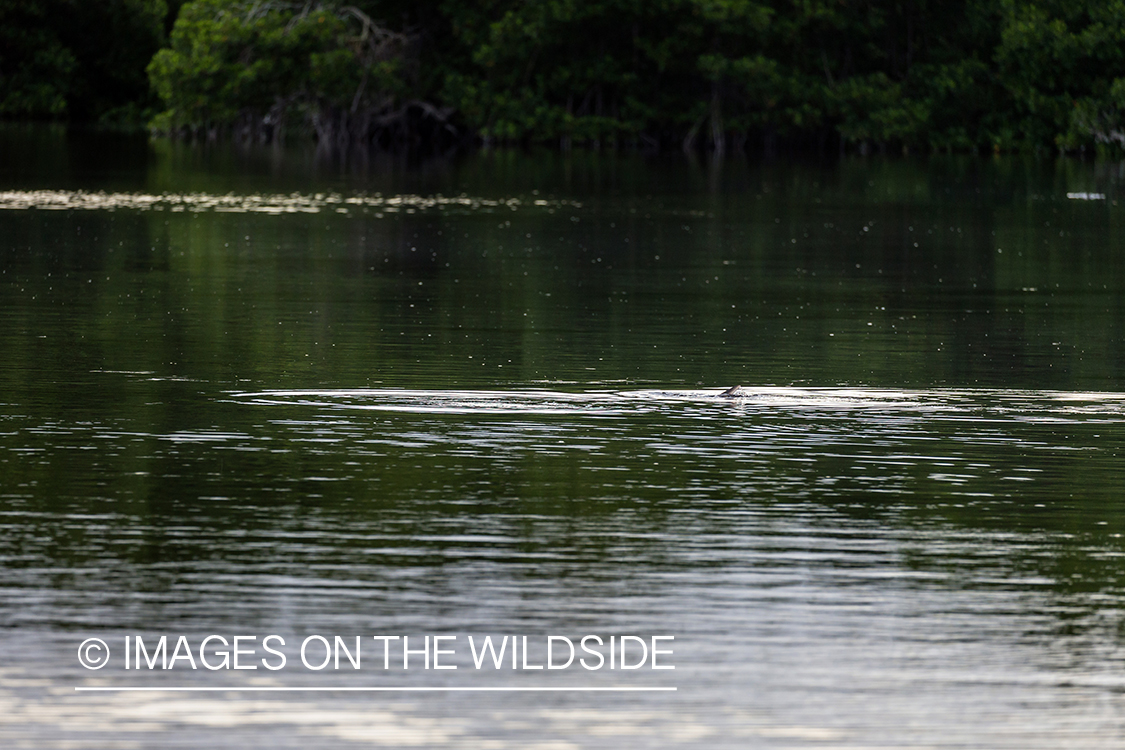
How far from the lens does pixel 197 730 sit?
685 centimetres

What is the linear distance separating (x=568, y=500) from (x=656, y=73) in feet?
225

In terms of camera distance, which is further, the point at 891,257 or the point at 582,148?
the point at 582,148

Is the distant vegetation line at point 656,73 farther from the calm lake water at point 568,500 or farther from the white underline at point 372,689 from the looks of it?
the white underline at point 372,689

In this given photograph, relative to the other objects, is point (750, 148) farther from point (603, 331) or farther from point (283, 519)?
point (283, 519)

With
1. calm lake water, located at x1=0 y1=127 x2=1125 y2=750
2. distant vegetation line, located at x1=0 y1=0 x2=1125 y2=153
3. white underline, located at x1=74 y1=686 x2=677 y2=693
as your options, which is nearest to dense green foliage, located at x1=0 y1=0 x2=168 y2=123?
distant vegetation line, located at x1=0 y1=0 x2=1125 y2=153

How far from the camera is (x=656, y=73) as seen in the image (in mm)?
77938

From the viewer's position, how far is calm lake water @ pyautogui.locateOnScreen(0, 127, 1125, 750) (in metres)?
7.18

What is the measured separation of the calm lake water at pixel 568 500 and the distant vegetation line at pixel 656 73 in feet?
152

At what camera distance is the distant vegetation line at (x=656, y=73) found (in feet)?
227

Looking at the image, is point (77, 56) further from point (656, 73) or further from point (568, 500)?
point (568, 500)

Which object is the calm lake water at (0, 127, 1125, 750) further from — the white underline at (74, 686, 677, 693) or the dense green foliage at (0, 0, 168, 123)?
the dense green foliage at (0, 0, 168, 123)

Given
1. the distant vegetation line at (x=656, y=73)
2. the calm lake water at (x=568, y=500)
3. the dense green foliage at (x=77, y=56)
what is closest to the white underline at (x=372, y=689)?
the calm lake water at (x=568, y=500)

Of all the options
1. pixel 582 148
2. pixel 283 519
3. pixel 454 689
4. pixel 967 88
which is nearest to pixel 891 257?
pixel 283 519

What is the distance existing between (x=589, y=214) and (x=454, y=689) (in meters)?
29.8
